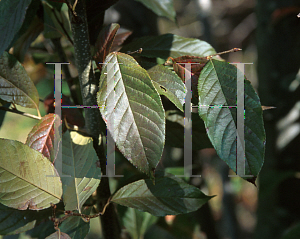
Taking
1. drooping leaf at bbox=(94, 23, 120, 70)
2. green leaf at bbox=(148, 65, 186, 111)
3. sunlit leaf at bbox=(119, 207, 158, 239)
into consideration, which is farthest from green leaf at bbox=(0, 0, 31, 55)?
sunlit leaf at bbox=(119, 207, 158, 239)

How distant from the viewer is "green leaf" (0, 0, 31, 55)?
1.38 feet

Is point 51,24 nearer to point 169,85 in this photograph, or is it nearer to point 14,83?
point 14,83

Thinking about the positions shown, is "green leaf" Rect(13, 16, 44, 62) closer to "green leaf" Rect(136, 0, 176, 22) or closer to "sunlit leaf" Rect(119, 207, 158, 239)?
"green leaf" Rect(136, 0, 176, 22)

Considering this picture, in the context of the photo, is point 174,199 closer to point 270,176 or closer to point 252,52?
point 270,176

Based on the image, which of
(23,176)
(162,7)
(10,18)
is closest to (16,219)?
(23,176)

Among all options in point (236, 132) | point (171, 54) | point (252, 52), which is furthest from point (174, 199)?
point (252, 52)

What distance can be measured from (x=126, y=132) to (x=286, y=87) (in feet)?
3.15

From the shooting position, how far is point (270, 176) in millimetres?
1094

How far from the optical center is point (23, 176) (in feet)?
1.34

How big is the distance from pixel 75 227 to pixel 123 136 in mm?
180

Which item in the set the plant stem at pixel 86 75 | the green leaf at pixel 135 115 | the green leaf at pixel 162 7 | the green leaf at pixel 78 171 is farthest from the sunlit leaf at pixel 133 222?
the green leaf at pixel 162 7

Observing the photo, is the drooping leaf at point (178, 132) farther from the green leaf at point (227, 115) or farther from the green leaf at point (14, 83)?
the green leaf at point (14, 83)

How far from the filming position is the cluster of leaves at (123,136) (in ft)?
1.16

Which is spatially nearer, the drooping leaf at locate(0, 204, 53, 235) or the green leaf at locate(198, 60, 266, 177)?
the green leaf at locate(198, 60, 266, 177)
